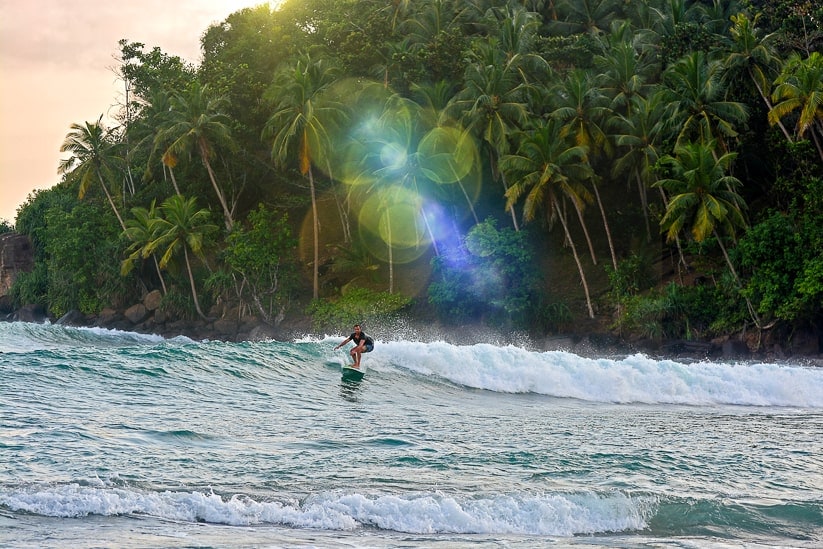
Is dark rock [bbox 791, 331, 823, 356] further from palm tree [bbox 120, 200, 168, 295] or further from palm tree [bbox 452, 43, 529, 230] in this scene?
palm tree [bbox 120, 200, 168, 295]

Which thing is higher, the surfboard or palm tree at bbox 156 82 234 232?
palm tree at bbox 156 82 234 232

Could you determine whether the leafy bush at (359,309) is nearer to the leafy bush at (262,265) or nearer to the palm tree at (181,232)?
the leafy bush at (262,265)

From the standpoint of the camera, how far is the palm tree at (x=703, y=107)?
112ft

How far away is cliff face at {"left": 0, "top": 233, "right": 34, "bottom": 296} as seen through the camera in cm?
6281

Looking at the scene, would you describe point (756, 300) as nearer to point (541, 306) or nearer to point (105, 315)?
point (541, 306)

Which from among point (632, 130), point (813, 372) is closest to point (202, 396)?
point (813, 372)

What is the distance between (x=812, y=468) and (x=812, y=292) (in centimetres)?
2010

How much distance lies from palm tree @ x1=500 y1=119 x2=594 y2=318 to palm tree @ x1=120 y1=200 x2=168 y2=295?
2046cm

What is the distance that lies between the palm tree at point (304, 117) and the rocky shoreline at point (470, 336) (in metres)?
3.80

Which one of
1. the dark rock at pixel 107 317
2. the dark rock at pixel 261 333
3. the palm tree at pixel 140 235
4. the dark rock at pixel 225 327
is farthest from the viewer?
the dark rock at pixel 107 317

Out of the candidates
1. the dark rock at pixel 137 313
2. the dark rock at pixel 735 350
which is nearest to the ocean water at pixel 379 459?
the dark rock at pixel 735 350

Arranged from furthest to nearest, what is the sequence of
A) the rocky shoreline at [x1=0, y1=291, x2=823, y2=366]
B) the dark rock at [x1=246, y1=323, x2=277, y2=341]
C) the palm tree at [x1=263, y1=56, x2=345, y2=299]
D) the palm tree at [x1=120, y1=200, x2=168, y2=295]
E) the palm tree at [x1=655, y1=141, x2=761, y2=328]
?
1. the palm tree at [x1=120, y1=200, x2=168, y2=295]
2. the palm tree at [x1=263, y1=56, x2=345, y2=299]
3. the dark rock at [x1=246, y1=323, x2=277, y2=341]
4. the palm tree at [x1=655, y1=141, x2=761, y2=328]
5. the rocky shoreline at [x1=0, y1=291, x2=823, y2=366]

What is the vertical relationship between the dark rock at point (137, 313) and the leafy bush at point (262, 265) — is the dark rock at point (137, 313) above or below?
below

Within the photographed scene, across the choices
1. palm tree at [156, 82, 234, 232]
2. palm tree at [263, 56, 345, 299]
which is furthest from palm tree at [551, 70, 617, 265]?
palm tree at [156, 82, 234, 232]
